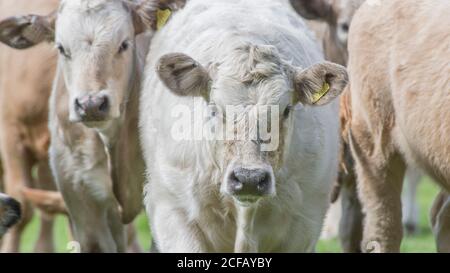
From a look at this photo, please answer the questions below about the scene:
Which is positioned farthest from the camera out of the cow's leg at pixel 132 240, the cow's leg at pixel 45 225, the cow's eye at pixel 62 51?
the cow's leg at pixel 45 225

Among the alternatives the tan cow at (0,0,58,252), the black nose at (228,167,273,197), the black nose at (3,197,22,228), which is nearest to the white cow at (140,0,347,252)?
the black nose at (228,167,273,197)

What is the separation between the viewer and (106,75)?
9383 mm

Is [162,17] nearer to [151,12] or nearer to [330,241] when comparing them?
[151,12]

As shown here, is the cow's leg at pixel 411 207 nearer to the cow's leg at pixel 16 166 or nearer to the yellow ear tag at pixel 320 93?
the cow's leg at pixel 16 166

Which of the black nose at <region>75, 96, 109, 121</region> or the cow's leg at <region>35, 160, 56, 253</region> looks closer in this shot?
the black nose at <region>75, 96, 109, 121</region>

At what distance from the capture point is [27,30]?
33.1ft

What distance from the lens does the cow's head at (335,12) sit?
11.1 meters

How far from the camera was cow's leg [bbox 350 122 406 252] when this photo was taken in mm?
9703

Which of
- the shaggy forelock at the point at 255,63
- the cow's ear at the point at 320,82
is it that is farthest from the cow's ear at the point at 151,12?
the cow's ear at the point at 320,82

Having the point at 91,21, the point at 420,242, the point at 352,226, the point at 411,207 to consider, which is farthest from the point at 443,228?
the point at 411,207

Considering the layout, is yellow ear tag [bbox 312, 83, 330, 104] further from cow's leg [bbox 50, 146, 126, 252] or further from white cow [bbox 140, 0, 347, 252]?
cow's leg [bbox 50, 146, 126, 252]

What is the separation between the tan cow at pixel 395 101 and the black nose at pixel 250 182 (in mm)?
1638

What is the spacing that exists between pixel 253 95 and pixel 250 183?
0.56 metres

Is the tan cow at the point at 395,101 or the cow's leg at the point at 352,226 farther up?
the tan cow at the point at 395,101
